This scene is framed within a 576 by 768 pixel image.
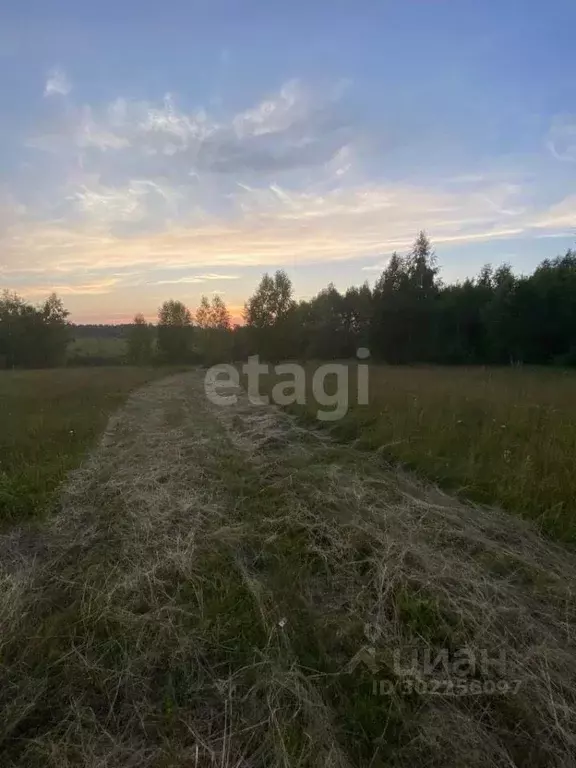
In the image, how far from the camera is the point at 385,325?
32.8 metres

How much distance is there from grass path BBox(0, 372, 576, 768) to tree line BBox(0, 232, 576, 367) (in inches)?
753

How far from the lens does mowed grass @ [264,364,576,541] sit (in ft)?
14.7

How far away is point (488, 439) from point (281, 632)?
448cm

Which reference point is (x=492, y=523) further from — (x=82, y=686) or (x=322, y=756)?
(x=82, y=686)

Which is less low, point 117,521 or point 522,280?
point 522,280

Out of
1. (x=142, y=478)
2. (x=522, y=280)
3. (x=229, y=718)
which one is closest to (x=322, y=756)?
(x=229, y=718)

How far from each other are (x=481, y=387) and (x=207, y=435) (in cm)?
674

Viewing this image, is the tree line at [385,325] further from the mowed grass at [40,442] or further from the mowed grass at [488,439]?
the mowed grass at [40,442]

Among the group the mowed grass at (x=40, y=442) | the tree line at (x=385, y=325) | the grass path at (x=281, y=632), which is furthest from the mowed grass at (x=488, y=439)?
the tree line at (x=385, y=325)

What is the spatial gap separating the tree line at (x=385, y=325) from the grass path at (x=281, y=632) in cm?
1914

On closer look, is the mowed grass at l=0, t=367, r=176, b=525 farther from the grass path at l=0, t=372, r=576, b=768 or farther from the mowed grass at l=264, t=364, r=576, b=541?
the mowed grass at l=264, t=364, r=576, b=541

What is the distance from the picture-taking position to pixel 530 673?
235cm

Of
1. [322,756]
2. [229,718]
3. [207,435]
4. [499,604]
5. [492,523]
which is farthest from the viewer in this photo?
[207,435]

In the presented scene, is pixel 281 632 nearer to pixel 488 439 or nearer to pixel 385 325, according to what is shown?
pixel 488 439
